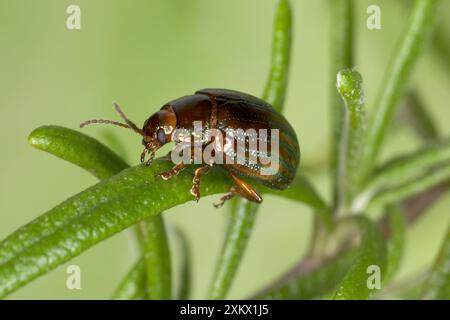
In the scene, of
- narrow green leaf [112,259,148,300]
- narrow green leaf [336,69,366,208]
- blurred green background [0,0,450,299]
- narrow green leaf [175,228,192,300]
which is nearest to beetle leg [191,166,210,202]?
narrow green leaf [112,259,148,300]

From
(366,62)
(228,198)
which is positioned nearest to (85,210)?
(228,198)

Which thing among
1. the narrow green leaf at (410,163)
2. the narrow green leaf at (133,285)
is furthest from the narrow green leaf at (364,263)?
the narrow green leaf at (133,285)

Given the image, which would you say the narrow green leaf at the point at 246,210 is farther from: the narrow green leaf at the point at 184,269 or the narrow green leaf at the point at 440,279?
the narrow green leaf at the point at 440,279

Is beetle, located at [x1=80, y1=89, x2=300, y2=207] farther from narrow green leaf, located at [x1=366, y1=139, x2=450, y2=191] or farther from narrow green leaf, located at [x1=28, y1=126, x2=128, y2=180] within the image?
narrow green leaf, located at [x1=366, y1=139, x2=450, y2=191]

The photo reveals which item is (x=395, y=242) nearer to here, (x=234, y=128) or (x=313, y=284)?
(x=313, y=284)

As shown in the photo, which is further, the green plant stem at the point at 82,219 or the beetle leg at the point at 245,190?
the beetle leg at the point at 245,190
